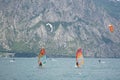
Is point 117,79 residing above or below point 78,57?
below

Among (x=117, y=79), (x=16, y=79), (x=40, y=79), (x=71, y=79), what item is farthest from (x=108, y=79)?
(x=16, y=79)

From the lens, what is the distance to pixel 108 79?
17512 centimetres

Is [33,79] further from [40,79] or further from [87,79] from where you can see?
[87,79]

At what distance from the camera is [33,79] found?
17050 centimetres

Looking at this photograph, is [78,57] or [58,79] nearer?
[78,57]

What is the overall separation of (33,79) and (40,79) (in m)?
3.14

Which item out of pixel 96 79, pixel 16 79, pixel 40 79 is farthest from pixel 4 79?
pixel 96 79

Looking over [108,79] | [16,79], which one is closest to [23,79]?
[16,79]

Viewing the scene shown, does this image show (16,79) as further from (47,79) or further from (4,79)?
(47,79)

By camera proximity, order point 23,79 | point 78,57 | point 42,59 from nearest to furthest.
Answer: point 78,57 → point 23,79 → point 42,59

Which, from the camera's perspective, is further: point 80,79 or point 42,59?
point 42,59

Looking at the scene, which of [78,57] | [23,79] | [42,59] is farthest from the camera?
[42,59]

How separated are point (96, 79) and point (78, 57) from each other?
23352mm

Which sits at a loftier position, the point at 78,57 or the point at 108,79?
the point at 78,57
